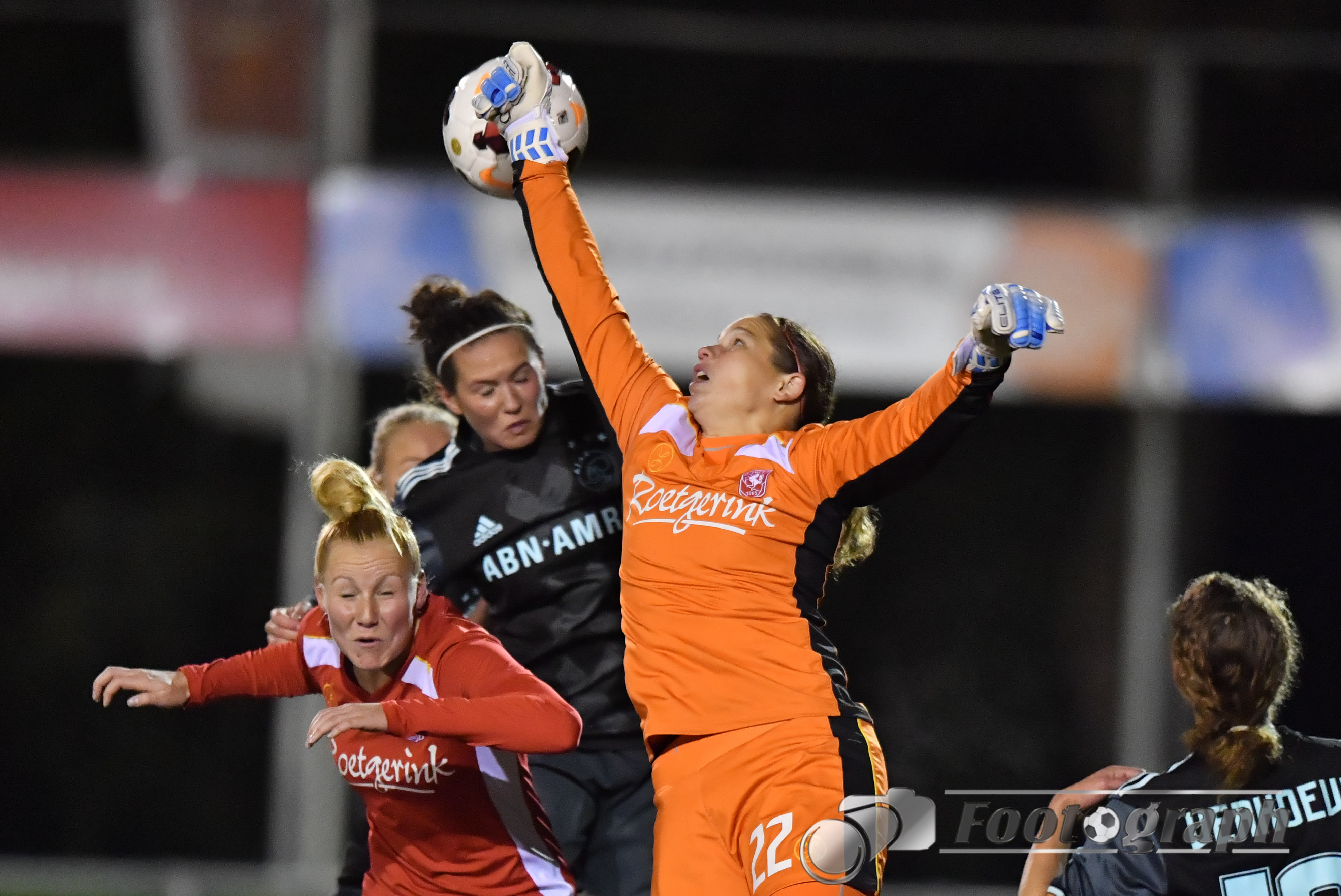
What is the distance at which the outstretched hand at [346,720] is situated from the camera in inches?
104

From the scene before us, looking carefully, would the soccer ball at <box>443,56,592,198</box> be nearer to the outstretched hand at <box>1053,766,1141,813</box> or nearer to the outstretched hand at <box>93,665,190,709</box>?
the outstretched hand at <box>93,665,190,709</box>

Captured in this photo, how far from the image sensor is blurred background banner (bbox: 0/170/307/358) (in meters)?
7.10

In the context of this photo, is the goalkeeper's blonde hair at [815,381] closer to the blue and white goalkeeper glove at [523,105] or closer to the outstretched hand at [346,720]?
the blue and white goalkeeper glove at [523,105]

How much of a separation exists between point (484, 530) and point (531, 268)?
11.3 ft

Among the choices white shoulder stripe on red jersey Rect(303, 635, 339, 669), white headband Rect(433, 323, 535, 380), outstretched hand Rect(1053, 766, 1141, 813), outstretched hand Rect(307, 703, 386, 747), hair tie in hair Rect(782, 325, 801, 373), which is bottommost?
outstretched hand Rect(1053, 766, 1141, 813)

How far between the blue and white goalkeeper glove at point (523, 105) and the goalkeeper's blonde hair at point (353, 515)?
77 cm

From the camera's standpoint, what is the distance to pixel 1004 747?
29.0ft

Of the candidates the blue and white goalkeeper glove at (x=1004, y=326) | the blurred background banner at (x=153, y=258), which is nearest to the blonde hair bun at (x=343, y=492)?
the blue and white goalkeeper glove at (x=1004, y=326)

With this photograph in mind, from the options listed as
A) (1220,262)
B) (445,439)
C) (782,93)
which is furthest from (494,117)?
(782,93)

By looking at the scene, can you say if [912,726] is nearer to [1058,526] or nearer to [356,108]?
[1058,526]

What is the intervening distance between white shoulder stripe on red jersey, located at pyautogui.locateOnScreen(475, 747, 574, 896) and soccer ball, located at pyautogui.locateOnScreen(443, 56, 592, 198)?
1268mm

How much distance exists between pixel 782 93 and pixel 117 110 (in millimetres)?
4229

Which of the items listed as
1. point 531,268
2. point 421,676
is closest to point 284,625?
point 421,676

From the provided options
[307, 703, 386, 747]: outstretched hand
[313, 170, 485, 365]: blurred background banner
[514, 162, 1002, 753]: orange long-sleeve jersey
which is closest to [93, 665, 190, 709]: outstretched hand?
[307, 703, 386, 747]: outstretched hand
